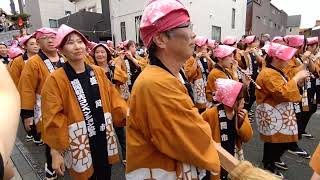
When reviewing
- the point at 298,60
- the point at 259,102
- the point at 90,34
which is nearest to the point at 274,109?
the point at 259,102

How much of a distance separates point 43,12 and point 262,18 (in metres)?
25.5

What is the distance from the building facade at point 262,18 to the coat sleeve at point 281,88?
2321cm

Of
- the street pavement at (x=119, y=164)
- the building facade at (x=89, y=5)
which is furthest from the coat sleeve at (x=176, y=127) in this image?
the building facade at (x=89, y=5)

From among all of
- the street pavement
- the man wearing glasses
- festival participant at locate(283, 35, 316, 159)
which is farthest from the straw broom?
festival participant at locate(283, 35, 316, 159)

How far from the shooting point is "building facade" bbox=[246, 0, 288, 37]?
29.2m

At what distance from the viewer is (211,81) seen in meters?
4.84

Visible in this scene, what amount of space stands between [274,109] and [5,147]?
3825 millimetres

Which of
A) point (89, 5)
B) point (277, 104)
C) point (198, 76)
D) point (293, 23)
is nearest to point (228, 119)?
point (277, 104)

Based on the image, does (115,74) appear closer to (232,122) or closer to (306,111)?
(232,122)

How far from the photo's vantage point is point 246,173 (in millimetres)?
1689

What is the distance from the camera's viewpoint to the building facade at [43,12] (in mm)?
33656

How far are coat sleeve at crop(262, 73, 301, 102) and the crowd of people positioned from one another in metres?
0.01

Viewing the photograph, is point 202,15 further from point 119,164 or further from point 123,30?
point 119,164

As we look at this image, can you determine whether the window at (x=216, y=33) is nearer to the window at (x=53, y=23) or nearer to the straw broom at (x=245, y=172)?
the straw broom at (x=245, y=172)
